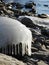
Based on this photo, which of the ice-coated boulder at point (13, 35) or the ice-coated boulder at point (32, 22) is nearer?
the ice-coated boulder at point (13, 35)

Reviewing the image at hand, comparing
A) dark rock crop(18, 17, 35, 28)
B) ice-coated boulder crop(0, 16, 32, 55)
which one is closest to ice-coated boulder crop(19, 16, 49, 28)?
dark rock crop(18, 17, 35, 28)

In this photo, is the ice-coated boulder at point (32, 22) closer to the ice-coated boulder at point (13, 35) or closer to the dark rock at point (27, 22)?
the dark rock at point (27, 22)

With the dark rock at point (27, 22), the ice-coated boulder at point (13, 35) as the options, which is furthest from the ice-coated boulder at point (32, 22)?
the ice-coated boulder at point (13, 35)

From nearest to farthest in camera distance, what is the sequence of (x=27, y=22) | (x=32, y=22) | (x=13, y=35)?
(x=13, y=35) < (x=27, y=22) < (x=32, y=22)

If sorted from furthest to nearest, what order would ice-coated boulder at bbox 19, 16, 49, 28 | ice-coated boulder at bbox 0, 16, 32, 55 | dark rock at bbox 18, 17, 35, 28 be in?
ice-coated boulder at bbox 19, 16, 49, 28 → dark rock at bbox 18, 17, 35, 28 → ice-coated boulder at bbox 0, 16, 32, 55

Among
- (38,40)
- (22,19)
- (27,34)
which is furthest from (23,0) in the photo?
(27,34)

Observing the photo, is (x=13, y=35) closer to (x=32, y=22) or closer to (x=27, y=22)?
(x=27, y=22)

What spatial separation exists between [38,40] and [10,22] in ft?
12.6

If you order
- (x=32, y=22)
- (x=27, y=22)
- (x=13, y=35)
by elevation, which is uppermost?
(x=13, y=35)

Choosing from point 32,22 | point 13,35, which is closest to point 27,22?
point 32,22

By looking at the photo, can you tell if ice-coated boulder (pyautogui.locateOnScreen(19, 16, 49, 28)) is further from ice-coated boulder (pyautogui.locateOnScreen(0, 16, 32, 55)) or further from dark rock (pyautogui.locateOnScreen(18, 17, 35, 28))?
ice-coated boulder (pyautogui.locateOnScreen(0, 16, 32, 55))

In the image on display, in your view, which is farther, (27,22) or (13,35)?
(27,22)

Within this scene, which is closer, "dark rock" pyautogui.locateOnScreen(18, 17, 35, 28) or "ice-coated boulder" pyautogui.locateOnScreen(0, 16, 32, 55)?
"ice-coated boulder" pyautogui.locateOnScreen(0, 16, 32, 55)

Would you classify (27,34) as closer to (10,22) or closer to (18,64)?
(10,22)
